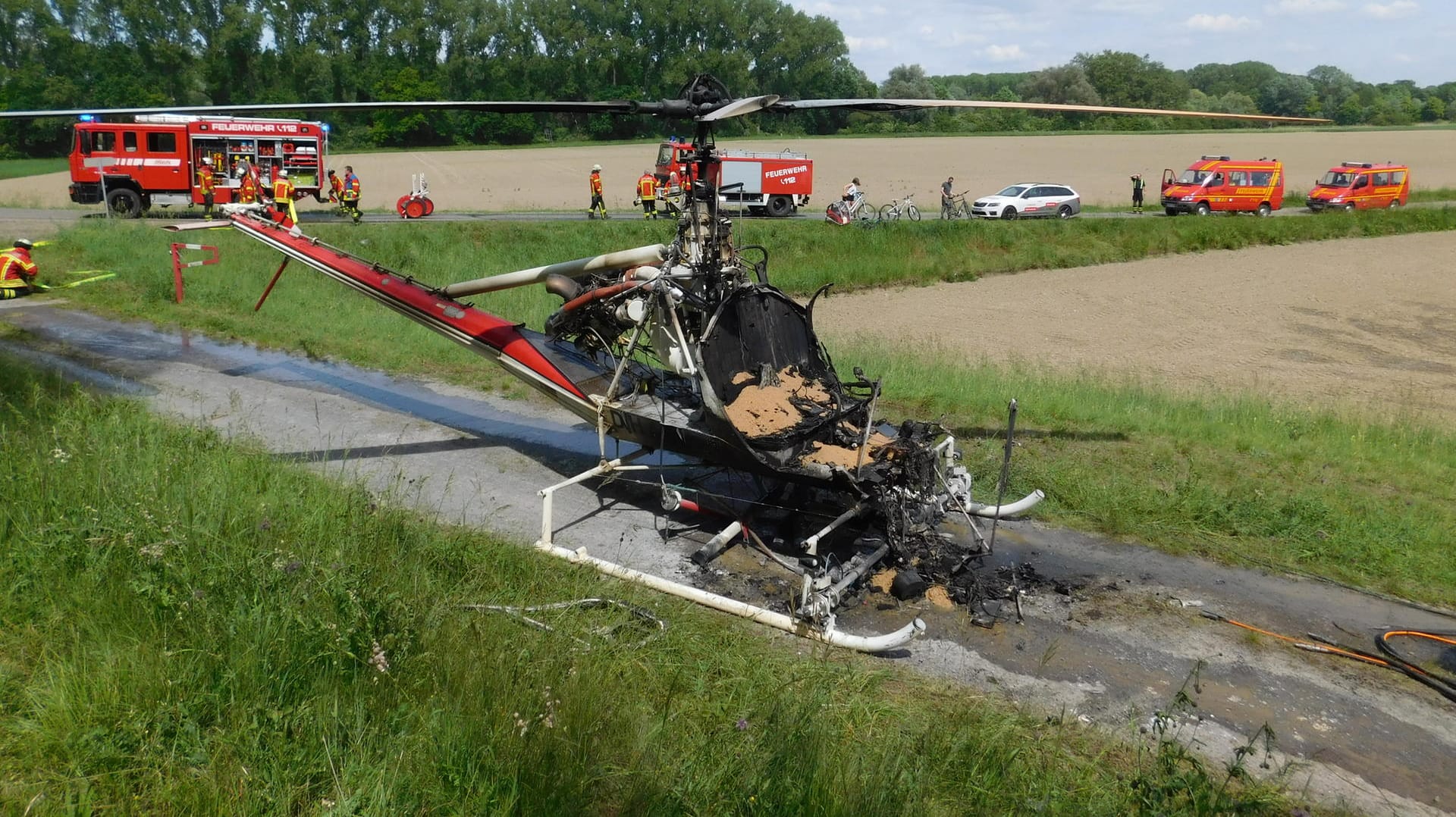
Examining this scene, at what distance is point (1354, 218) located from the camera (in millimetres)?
37500

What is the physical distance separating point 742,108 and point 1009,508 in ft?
14.8

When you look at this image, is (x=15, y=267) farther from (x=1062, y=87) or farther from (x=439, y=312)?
(x=1062, y=87)

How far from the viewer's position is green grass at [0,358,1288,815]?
172 inches

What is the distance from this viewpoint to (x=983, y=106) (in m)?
7.02

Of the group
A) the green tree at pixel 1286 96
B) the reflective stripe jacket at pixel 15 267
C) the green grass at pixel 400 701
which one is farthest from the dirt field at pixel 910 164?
the green tree at pixel 1286 96

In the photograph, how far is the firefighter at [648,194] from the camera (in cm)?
3052

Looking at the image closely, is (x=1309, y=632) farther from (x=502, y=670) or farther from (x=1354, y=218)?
(x=1354, y=218)

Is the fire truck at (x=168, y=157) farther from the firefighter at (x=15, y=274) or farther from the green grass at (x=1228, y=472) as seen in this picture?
the green grass at (x=1228, y=472)

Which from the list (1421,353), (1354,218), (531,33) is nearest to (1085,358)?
(1421,353)

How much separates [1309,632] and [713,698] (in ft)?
15.8

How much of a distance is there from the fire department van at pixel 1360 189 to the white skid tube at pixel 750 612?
41.5 meters

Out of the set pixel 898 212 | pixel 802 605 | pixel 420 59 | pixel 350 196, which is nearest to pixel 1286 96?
pixel 420 59

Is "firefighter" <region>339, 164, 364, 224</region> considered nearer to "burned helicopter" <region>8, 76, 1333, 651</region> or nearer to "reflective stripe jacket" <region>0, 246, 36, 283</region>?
"reflective stripe jacket" <region>0, 246, 36, 283</region>

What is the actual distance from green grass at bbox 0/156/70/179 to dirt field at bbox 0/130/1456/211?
6.78 feet
